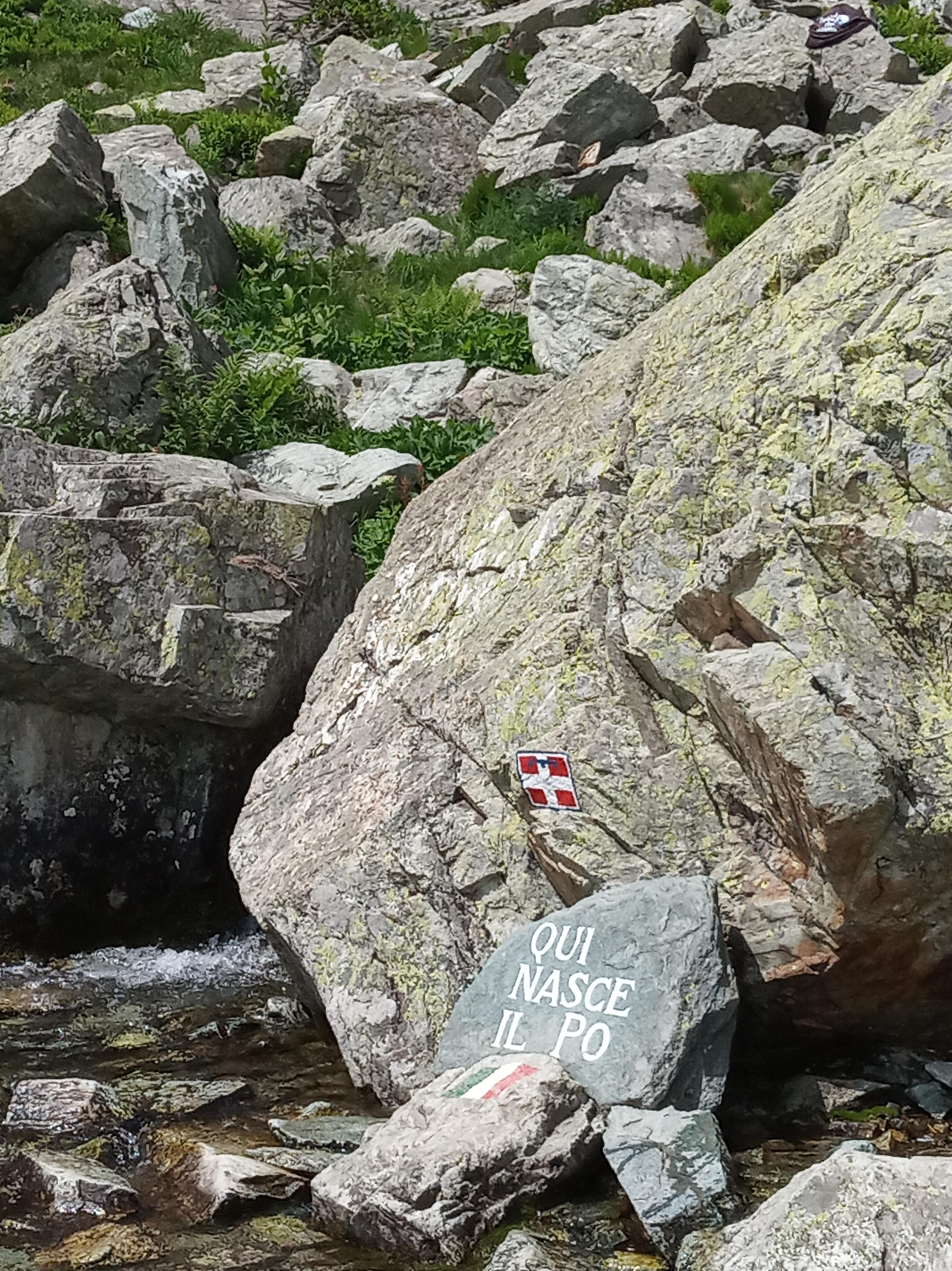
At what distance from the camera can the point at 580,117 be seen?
60.5 feet

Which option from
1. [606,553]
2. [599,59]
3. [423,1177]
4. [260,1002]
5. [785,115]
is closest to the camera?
[423,1177]

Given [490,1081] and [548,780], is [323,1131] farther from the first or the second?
[548,780]

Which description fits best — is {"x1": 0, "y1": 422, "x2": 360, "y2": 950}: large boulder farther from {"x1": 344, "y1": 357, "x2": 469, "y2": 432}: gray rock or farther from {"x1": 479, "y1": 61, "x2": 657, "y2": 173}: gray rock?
{"x1": 479, "y1": 61, "x2": 657, "y2": 173}: gray rock

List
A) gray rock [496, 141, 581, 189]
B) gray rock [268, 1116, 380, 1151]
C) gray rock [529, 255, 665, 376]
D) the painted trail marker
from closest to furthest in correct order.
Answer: gray rock [268, 1116, 380, 1151]
the painted trail marker
gray rock [529, 255, 665, 376]
gray rock [496, 141, 581, 189]

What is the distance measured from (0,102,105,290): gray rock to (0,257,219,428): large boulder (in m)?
3.03

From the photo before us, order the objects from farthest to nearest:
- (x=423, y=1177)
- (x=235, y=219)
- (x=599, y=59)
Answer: (x=599, y=59) → (x=235, y=219) → (x=423, y=1177)

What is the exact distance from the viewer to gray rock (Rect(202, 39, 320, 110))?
21.3 m

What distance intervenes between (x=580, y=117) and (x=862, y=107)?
393cm

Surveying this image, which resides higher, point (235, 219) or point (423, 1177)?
point (235, 219)

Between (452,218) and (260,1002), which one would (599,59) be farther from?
(260,1002)

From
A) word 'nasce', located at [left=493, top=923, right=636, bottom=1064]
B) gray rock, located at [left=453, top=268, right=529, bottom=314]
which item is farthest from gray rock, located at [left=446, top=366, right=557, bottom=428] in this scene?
word 'nasce', located at [left=493, top=923, right=636, bottom=1064]

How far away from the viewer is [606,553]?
7094 millimetres

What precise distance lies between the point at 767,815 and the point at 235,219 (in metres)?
13.5

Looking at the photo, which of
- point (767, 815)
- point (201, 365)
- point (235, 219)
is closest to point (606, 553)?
point (767, 815)
